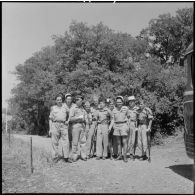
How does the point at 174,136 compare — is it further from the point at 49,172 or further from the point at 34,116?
the point at 34,116

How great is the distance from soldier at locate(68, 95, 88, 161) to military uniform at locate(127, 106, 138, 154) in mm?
1435

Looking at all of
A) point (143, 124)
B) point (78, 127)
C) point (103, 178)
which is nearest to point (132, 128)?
point (143, 124)

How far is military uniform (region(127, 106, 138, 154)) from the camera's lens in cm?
1144

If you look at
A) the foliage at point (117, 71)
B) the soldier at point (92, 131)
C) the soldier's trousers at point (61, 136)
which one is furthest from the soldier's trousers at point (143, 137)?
the foliage at point (117, 71)

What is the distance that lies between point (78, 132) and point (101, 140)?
0.79 metres

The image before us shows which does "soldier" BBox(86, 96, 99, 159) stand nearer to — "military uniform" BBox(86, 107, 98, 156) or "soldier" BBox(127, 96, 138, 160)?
"military uniform" BBox(86, 107, 98, 156)

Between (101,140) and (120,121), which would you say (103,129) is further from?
(120,121)

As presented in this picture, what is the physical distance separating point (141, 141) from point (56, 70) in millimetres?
22122

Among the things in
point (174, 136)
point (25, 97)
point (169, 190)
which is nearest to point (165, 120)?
point (174, 136)

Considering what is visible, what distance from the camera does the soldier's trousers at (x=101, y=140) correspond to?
37.7 ft

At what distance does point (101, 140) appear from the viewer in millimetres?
11586

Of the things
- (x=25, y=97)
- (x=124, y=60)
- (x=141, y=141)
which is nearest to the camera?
(x=141, y=141)

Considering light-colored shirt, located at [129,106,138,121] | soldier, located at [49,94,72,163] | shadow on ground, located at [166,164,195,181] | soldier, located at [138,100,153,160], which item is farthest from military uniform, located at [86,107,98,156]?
shadow on ground, located at [166,164,195,181]

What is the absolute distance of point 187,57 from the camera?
9.66 m
